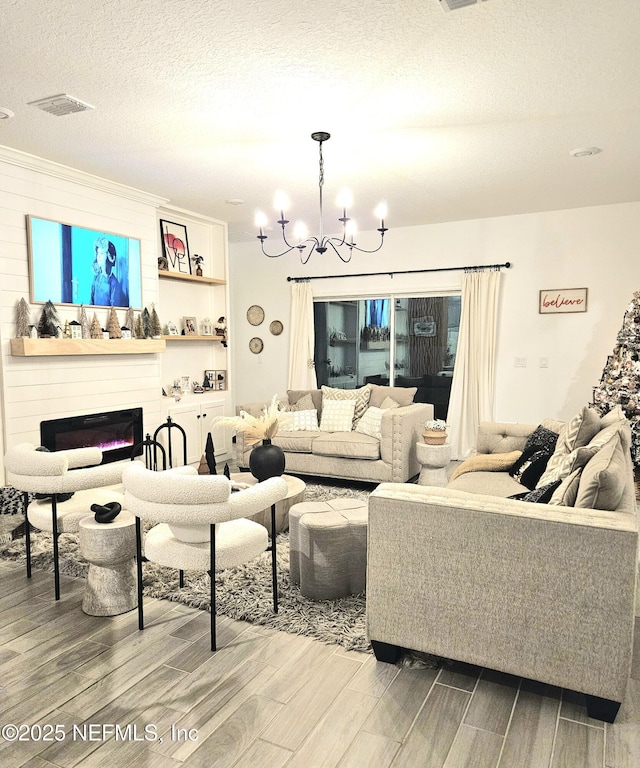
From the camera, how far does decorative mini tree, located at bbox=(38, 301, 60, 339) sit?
4.46 m

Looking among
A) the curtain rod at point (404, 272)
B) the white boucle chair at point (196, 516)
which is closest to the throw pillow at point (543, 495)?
the white boucle chair at point (196, 516)

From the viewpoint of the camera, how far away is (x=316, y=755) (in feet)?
6.15

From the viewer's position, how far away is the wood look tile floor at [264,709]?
1.88 m

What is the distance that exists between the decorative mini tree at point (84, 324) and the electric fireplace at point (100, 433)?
2.26ft

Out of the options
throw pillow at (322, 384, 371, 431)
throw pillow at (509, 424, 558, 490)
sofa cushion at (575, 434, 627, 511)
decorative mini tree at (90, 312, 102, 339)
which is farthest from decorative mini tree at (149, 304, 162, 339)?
sofa cushion at (575, 434, 627, 511)

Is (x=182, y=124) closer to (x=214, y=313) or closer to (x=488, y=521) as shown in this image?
(x=488, y=521)

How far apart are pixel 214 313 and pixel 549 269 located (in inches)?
151

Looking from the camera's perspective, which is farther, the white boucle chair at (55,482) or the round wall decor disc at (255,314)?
the round wall decor disc at (255,314)

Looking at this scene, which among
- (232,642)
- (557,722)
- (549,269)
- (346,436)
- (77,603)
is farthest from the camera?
(549,269)

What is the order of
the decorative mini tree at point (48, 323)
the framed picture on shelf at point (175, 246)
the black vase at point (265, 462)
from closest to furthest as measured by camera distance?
the black vase at point (265, 462) → the decorative mini tree at point (48, 323) → the framed picture on shelf at point (175, 246)

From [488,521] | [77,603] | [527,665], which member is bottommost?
[77,603]

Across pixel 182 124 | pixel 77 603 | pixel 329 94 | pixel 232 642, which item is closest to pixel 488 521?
pixel 232 642

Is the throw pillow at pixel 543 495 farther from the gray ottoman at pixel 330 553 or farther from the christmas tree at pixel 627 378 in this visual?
the christmas tree at pixel 627 378

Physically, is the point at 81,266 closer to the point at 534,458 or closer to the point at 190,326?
the point at 190,326
